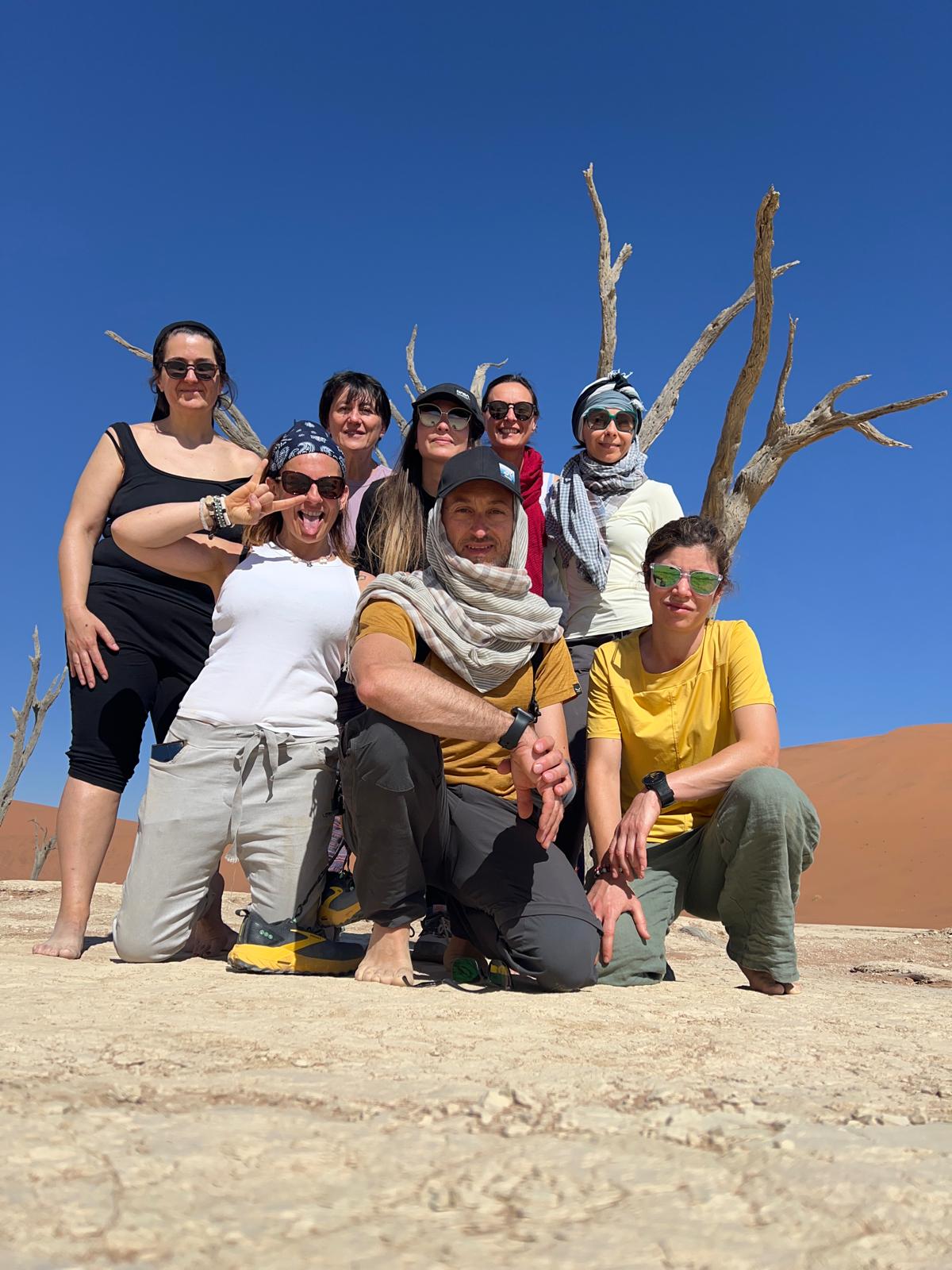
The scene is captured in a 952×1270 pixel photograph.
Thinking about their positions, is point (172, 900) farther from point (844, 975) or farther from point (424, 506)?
point (844, 975)

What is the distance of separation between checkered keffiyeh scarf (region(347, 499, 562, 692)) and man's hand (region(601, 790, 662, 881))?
55 centimetres

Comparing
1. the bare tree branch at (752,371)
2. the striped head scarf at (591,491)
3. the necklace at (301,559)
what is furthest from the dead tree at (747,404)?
the necklace at (301,559)

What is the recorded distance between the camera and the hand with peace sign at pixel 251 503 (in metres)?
3.32

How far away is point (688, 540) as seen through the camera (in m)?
3.15

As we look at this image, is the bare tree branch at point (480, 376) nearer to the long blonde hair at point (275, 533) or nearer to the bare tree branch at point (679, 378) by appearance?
the bare tree branch at point (679, 378)

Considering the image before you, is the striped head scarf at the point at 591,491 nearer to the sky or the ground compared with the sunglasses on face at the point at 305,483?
nearer to the sky

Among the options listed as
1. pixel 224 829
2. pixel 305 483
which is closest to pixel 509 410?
pixel 305 483

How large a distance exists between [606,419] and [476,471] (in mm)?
1110

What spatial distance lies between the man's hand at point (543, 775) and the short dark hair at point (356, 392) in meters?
1.88

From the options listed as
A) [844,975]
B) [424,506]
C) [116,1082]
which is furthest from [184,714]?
[844,975]

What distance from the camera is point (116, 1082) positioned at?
142 cm

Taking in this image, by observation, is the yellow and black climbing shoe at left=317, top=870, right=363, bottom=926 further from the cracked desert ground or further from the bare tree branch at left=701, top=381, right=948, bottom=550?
the bare tree branch at left=701, top=381, right=948, bottom=550

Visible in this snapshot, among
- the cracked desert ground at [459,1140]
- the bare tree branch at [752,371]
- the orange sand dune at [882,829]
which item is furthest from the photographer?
the orange sand dune at [882,829]

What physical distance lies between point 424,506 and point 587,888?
1487 mm
